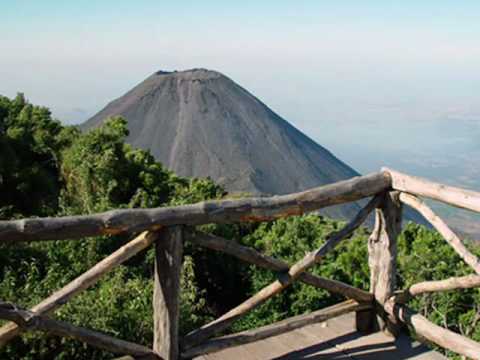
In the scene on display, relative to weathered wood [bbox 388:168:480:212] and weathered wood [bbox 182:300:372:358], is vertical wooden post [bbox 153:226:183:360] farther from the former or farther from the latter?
weathered wood [bbox 388:168:480:212]

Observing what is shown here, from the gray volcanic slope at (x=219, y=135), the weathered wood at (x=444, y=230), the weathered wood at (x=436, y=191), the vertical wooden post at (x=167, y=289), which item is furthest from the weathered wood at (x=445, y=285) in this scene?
the gray volcanic slope at (x=219, y=135)

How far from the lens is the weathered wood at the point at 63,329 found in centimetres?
258

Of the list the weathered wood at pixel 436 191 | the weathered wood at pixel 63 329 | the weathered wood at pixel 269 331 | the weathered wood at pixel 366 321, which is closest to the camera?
the weathered wood at pixel 63 329

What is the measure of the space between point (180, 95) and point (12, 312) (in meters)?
50.3

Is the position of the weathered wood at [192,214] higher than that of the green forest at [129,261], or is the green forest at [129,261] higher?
the weathered wood at [192,214]

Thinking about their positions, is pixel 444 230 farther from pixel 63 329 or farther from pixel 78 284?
pixel 63 329

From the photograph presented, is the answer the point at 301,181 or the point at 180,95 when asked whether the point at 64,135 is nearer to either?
the point at 301,181

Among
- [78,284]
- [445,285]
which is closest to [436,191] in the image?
[445,285]

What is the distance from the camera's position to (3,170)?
11914 millimetres

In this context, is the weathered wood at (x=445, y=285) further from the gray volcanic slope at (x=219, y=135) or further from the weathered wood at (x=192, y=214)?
the gray volcanic slope at (x=219, y=135)

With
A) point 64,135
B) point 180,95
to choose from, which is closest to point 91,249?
point 64,135

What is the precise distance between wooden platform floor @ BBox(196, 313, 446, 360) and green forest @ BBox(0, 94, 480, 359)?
5.66ft

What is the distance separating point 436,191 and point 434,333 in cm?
93

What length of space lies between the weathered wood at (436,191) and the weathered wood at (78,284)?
1.63 m
